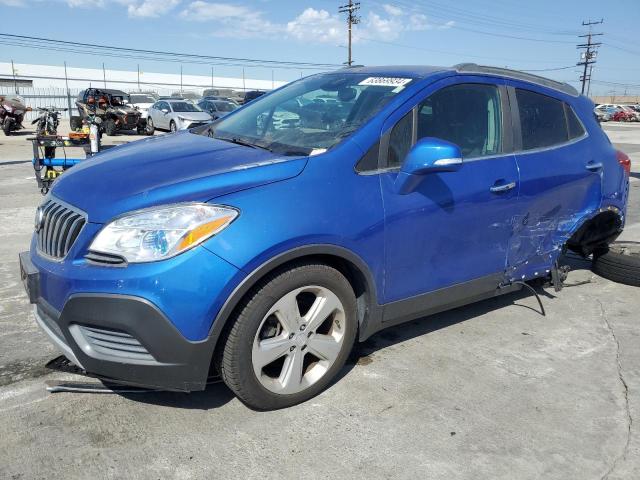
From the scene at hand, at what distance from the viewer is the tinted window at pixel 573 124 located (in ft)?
13.7

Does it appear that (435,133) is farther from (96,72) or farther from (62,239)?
(96,72)

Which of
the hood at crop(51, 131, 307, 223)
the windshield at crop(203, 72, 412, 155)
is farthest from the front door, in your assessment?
the hood at crop(51, 131, 307, 223)

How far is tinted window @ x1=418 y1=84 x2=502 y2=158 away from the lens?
10.8ft

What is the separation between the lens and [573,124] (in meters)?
4.20

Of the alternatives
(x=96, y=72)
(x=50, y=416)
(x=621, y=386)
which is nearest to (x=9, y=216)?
(x=50, y=416)

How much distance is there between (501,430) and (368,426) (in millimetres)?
680

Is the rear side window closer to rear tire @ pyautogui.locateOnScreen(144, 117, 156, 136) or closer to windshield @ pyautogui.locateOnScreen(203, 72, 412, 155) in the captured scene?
windshield @ pyautogui.locateOnScreen(203, 72, 412, 155)

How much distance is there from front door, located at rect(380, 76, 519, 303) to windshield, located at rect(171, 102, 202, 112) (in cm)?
2151

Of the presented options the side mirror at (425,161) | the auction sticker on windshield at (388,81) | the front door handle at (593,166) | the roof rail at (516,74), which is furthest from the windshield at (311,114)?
the front door handle at (593,166)

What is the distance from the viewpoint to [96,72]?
220ft

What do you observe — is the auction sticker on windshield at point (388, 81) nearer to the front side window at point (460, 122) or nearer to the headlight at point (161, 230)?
the front side window at point (460, 122)

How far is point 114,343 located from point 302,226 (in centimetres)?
102

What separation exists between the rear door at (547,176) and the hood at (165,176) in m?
1.78

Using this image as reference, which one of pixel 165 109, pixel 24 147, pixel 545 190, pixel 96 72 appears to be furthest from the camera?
pixel 96 72
